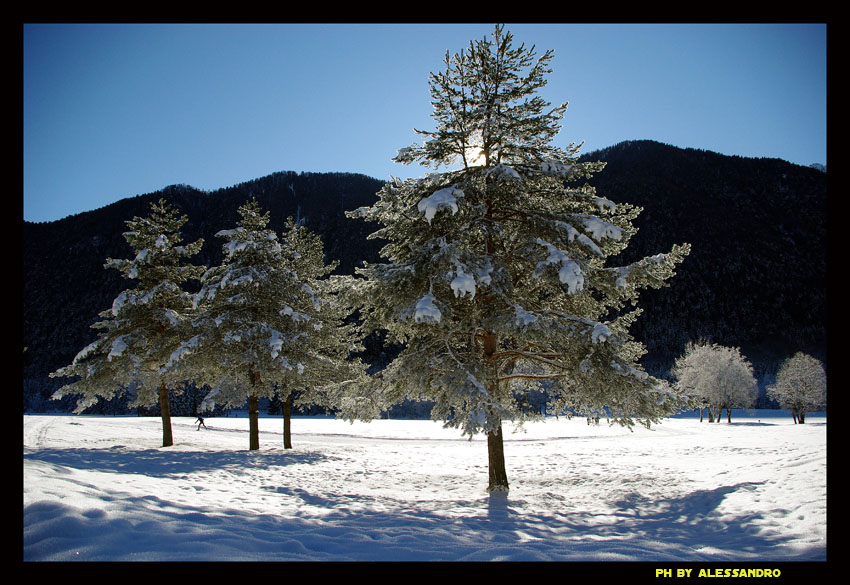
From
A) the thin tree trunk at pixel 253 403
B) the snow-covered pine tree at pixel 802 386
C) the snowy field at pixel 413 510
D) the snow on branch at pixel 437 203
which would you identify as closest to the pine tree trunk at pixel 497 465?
the snowy field at pixel 413 510

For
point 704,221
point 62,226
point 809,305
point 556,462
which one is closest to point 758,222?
point 704,221

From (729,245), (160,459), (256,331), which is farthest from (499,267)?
(729,245)

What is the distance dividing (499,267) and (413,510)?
506cm

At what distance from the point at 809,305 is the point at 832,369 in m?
163

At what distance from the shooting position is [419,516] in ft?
21.9

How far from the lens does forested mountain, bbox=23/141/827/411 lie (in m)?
114

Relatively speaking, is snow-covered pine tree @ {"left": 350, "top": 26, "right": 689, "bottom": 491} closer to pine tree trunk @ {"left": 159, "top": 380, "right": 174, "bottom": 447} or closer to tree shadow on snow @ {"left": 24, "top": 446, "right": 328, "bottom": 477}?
tree shadow on snow @ {"left": 24, "top": 446, "right": 328, "bottom": 477}

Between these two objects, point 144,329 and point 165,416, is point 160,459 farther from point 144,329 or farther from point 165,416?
point 144,329

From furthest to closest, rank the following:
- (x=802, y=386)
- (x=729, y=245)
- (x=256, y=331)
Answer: (x=729, y=245) < (x=802, y=386) < (x=256, y=331)

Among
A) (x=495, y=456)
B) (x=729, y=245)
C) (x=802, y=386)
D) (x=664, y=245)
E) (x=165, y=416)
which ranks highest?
(x=729, y=245)

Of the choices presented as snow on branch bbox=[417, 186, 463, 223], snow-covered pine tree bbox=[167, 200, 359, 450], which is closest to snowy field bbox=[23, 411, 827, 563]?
snow-covered pine tree bbox=[167, 200, 359, 450]

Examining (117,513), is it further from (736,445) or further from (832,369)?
(736,445)

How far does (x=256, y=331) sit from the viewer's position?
46.4 ft

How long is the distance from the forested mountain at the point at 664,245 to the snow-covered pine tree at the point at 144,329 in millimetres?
85399
